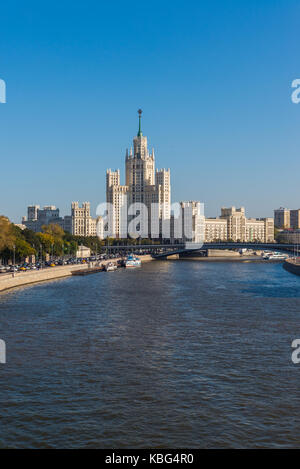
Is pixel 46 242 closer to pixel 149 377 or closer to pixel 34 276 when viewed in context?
pixel 34 276

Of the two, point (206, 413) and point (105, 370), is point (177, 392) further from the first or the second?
point (105, 370)

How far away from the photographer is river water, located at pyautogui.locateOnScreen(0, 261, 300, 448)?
52.8 feet

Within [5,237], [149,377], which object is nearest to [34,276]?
[5,237]

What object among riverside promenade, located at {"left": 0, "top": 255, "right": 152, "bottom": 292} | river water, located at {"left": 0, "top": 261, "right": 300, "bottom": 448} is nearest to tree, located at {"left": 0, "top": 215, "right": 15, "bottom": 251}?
riverside promenade, located at {"left": 0, "top": 255, "right": 152, "bottom": 292}

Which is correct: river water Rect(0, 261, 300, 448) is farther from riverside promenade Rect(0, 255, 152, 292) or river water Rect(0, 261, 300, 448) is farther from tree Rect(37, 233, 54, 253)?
tree Rect(37, 233, 54, 253)

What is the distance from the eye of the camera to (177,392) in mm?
19484

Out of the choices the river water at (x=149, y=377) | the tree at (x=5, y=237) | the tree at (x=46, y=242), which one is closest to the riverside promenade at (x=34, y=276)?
the tree at (x=5, y=237)

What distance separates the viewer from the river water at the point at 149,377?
1609 centimetres

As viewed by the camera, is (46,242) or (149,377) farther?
(46,242)

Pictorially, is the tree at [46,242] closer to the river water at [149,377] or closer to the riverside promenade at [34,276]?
the riverside promenade at [34,276]

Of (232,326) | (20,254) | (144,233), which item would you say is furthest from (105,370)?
(144,233)

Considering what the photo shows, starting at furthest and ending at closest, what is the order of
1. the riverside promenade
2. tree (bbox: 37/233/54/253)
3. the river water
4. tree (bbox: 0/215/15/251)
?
tree (bbox: 37/233/54/253)
tree (bbox: 0/215/15/251)
the riverside promenade
the river water

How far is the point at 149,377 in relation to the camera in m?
21.4

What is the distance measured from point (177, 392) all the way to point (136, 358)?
5.23 metres
